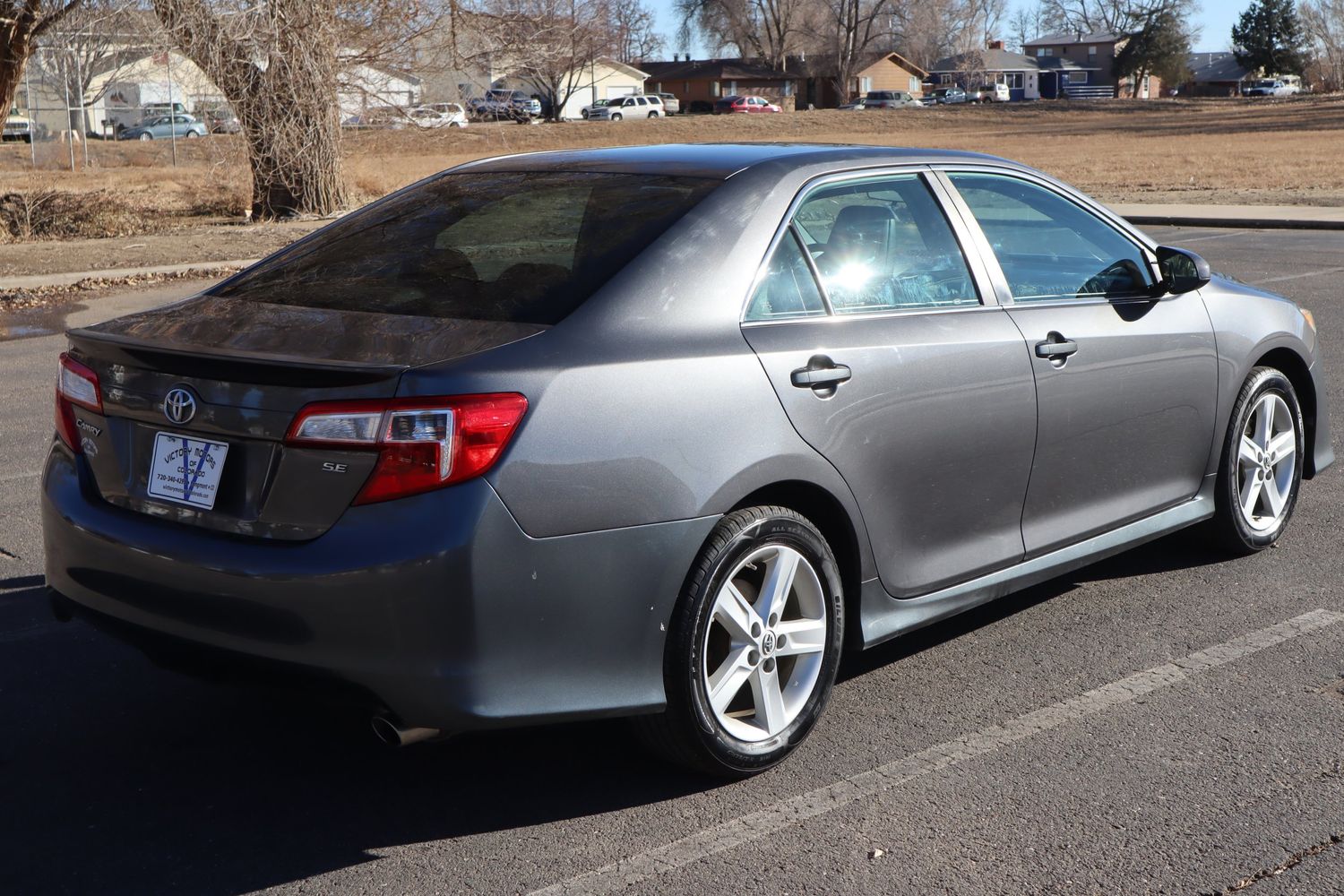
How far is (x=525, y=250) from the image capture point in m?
3.93

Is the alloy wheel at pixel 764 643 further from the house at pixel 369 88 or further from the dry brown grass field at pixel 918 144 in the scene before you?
the house at pixel 369 88

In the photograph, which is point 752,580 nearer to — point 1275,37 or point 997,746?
point 997,746

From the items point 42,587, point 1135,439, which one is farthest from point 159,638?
point 1135,439

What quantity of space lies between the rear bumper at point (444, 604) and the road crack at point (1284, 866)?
1.34m

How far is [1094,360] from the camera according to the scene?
4.59m

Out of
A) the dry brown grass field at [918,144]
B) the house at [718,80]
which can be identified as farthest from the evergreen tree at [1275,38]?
the house at [718,80]

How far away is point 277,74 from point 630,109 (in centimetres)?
7551

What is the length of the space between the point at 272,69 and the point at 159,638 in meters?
17.7

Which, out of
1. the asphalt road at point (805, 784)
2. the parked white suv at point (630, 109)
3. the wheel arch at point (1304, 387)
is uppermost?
the parked white suv at point (630, 109)

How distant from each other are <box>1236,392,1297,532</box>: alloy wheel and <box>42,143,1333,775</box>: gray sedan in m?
0.67

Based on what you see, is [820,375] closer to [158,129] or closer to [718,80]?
[158,129]

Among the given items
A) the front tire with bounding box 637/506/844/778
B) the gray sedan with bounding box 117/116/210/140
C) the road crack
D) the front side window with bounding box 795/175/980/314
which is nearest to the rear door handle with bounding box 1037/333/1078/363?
the front side window with bounding box 795/175/980/314

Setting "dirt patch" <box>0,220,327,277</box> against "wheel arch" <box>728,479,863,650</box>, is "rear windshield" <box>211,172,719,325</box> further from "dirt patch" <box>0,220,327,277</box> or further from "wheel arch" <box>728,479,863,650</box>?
"dirt patch" <box>0,220,327,277</box>

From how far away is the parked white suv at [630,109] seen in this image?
90.6 meters
